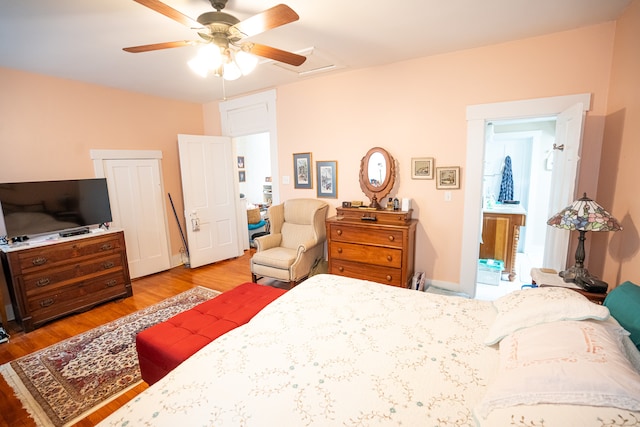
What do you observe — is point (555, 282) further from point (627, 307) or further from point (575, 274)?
point (627, 307)

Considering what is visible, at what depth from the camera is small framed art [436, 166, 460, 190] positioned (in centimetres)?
302

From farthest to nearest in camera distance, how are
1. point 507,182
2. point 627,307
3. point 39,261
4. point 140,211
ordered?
point 507,182 → point 140,211 → point 39,261 → point 627,307

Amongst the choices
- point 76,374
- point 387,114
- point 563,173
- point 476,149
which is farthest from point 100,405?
point 563,173

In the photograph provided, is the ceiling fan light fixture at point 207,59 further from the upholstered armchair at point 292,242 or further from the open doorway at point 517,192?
the open doorway at point 517,192

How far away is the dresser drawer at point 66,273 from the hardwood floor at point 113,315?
39cm

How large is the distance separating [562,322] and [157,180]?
471cm

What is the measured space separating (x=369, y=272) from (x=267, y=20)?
2.53m

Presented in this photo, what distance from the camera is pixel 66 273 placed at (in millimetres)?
3004

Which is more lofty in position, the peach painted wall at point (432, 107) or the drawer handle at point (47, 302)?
the peach painted wall at point (432, 107)

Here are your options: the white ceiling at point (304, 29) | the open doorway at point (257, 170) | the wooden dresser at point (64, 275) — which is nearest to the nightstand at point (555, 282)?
the white ceiling at point (304, 29)

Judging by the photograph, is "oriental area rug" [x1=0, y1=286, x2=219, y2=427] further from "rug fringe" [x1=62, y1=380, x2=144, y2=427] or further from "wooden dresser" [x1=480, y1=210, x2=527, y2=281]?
"wooden dresser" [x1=480, y1=210, x2=527, y2=281]

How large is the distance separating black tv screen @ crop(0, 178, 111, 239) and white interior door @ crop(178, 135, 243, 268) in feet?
3.44

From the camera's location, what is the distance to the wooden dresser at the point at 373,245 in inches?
118

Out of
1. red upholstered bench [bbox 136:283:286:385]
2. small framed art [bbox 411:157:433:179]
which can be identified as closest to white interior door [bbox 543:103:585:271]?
small framed art [bbox 411:157:433:179]
